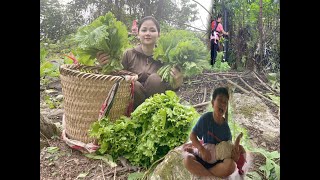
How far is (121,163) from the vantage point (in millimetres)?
3551

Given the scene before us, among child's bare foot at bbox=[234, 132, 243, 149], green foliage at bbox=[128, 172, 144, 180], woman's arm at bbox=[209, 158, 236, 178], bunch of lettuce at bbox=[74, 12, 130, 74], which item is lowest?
green foliage at bbox=[128, 172, 144, 180]

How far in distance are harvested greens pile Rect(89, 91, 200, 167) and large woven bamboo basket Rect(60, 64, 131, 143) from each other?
0.09 m

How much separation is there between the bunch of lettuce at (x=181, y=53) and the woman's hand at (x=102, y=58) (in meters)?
0.37

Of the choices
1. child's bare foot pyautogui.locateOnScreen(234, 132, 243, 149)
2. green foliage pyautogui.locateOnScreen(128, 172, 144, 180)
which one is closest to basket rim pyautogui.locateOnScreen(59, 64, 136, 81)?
green foliage pyautogui.locateOnScreen(128, 172, 144, 180)

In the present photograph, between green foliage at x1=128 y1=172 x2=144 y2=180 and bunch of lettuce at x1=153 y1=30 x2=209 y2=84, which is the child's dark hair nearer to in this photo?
bunch of lettuce at x1=153 y1=30 x2=209 y2=84

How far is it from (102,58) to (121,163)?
0.80 m

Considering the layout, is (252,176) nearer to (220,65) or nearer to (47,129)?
(220,65)

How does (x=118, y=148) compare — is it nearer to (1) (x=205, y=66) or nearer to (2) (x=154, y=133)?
(2) (x=154, y=133)

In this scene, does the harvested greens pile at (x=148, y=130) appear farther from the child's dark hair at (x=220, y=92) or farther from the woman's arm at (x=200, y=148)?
the child's dark hair at (x=220, y=92)

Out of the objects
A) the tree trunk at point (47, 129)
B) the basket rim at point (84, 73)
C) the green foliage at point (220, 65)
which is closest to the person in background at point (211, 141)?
the green foliage at point (220, 65)

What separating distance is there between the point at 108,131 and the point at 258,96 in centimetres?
114

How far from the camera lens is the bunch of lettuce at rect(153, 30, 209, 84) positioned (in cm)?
352

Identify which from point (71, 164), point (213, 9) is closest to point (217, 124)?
point (213, 9)

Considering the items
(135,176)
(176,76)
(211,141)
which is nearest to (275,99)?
(211,141)
